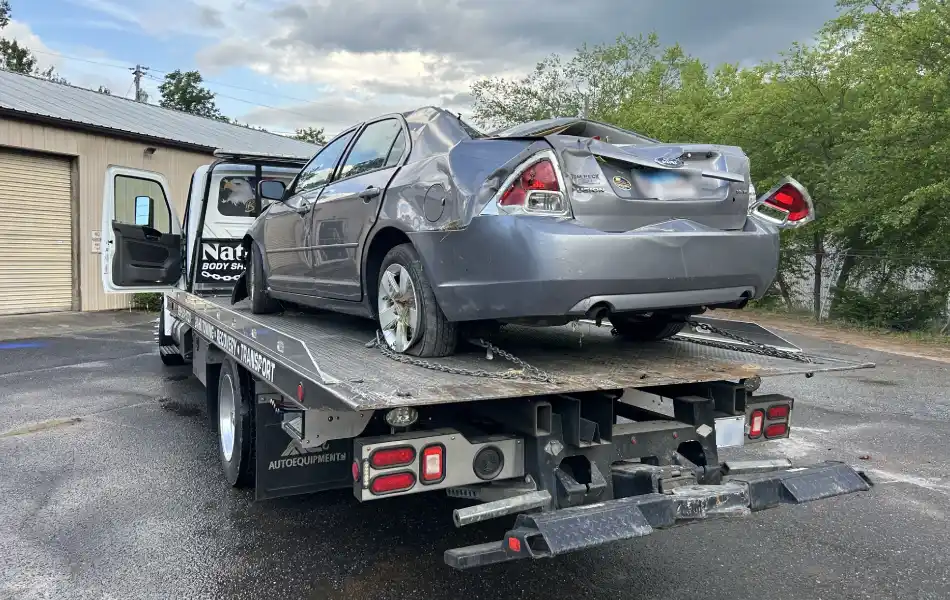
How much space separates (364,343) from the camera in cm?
448

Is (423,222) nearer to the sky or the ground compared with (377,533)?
nearer to the sky

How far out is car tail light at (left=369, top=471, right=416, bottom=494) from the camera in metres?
2.90

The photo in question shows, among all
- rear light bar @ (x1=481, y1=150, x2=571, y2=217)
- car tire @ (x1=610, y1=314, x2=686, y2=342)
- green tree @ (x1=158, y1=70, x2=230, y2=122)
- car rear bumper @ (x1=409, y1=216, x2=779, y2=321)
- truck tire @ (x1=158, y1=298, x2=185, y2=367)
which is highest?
green tree @ (x1=158, y1=70, x2=230, y2=122)

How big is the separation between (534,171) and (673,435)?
55.5 inches

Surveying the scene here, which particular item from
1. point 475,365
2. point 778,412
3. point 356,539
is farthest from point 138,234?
point 778,412

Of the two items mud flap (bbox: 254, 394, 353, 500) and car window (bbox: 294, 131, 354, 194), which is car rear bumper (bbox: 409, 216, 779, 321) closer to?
mud flap (bbox: 254, 394, 353, 500)

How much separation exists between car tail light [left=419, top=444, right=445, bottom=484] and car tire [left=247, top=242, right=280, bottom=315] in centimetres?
363

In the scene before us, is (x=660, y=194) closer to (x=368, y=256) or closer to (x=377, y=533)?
(x=368, y=256)

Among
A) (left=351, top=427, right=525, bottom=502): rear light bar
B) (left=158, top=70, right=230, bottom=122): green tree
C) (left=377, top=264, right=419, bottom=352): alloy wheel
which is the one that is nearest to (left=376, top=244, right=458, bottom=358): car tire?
(left=377, top=264, right=419, bottom=352): alloy wheel

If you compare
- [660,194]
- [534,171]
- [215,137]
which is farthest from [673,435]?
[215,137]

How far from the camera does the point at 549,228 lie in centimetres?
327

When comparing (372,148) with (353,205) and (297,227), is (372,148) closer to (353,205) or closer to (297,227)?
(353,205)

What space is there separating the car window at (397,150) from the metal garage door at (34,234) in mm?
13307

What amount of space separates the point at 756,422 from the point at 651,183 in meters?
1.39
